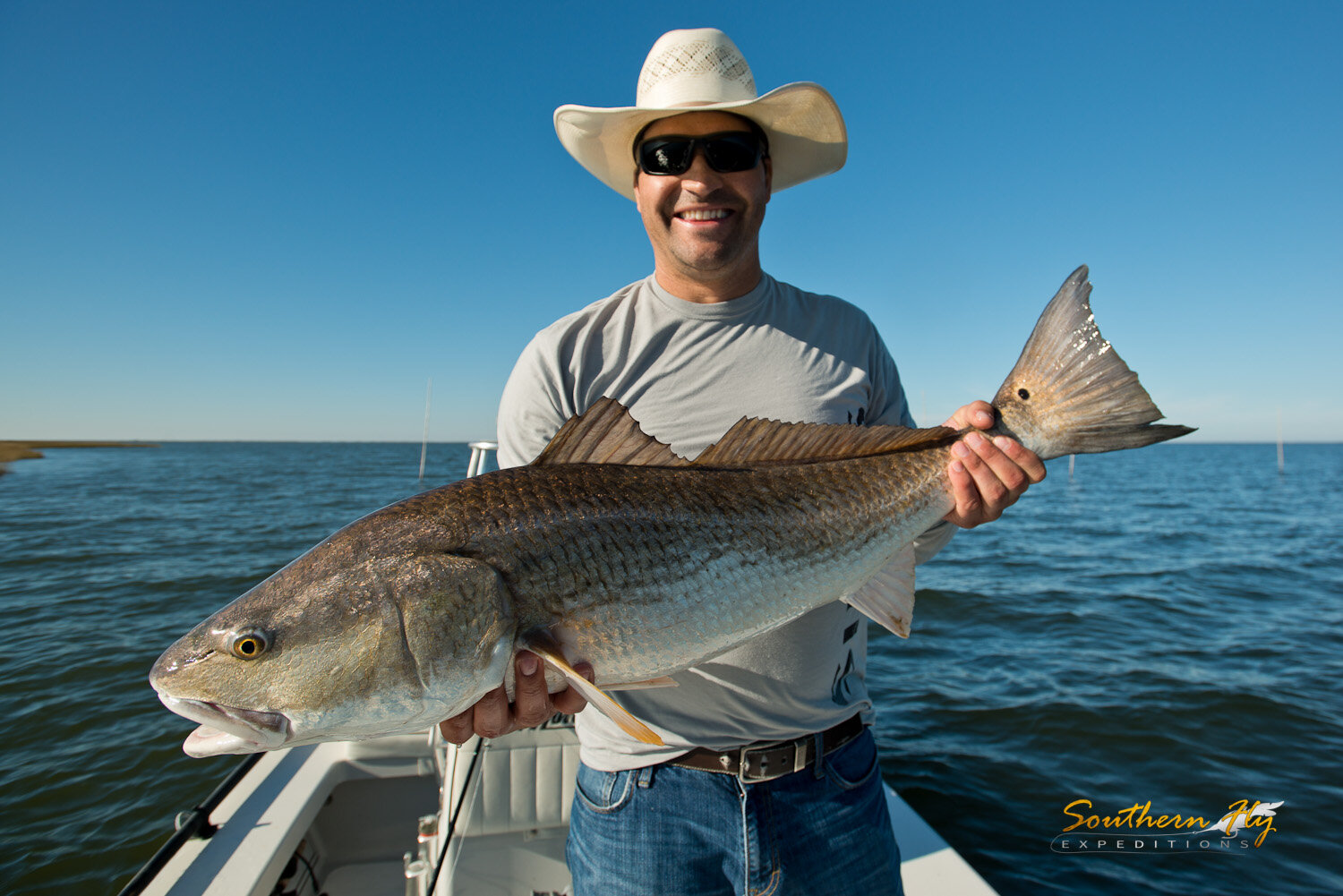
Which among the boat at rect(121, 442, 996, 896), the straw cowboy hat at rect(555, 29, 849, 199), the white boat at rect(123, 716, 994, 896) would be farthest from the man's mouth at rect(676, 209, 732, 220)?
the white boat at rect(123, 716, 994, 896)

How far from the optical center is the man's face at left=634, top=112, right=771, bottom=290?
2805mm

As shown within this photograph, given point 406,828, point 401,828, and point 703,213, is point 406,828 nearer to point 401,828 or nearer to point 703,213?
point 401,828

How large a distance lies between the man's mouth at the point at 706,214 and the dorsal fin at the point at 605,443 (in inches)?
41.5

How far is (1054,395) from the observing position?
2.66 m

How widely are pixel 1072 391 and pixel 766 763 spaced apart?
1.87 m

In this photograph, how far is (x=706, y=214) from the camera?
2811 mm

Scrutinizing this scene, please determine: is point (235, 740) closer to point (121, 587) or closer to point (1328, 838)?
point (1328, 838)

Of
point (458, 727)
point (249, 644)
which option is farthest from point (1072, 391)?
point (249, 644)

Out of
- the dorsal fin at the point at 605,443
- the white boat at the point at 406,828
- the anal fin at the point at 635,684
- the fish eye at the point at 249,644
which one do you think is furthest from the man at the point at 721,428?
the white boat at the point at 406,828

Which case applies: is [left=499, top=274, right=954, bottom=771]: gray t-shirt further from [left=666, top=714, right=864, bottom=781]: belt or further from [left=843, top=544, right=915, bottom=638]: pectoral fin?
[left=843, top=544, right=915, bottom=638]: pectoral fin

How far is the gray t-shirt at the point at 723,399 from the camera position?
2492 millimetres

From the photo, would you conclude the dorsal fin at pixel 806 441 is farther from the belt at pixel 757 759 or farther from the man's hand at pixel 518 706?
the belt at pixel 757 759

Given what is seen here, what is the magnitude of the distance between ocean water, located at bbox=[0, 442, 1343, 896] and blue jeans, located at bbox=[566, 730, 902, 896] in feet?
17.5

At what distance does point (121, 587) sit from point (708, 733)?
19.4 meters
